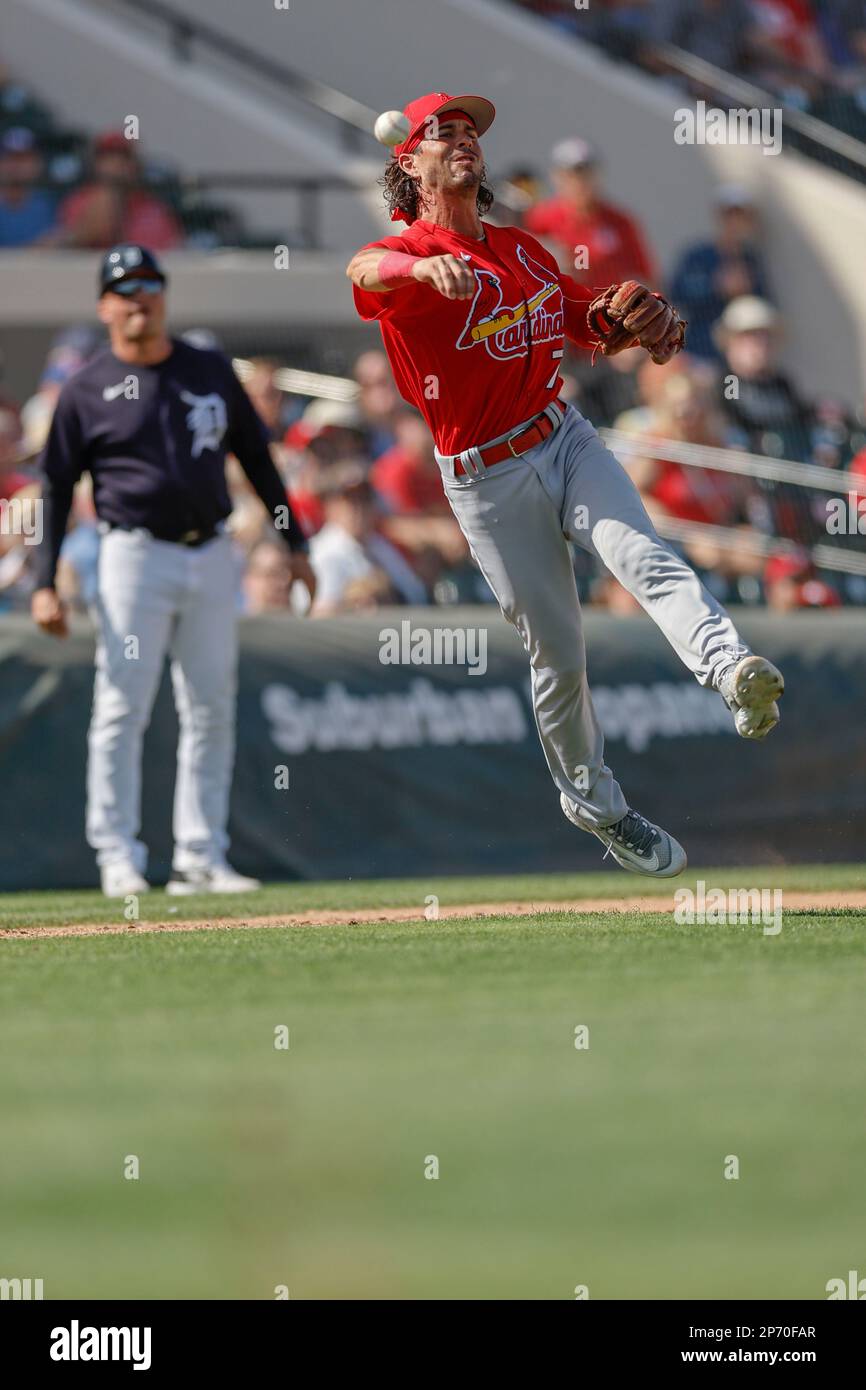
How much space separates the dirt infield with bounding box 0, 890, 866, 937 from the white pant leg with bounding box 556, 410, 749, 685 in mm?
1569

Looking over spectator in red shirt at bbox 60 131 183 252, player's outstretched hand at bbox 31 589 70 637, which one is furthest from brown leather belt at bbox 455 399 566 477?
spectator in red shirt at bbox 60 131 183 252

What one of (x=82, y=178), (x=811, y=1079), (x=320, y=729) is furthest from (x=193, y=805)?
(x=82, y=178)

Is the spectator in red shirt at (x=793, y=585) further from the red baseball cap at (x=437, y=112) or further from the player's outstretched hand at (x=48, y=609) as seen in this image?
the red baseball cap at (x=437, y=112)

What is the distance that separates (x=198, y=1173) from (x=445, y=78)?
16040mm

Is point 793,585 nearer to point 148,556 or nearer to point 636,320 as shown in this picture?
point 148,556

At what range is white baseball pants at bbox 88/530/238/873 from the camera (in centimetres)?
871

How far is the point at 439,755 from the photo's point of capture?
34.6 feet

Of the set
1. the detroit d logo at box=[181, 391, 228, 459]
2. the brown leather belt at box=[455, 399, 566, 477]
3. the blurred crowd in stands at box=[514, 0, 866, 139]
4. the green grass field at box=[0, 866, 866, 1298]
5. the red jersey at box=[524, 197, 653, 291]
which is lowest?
the green grass field at box=[0, 866, 866, 1298]

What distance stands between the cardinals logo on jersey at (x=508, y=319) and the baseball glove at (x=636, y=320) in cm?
16

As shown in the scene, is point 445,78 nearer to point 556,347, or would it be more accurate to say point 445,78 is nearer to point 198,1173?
point 556,347

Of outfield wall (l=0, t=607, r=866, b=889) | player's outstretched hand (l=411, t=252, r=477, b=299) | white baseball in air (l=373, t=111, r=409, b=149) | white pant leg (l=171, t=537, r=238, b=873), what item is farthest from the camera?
outfield wall (l=0, t=607, r=866, b=889)

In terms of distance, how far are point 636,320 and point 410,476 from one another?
20.3 feet

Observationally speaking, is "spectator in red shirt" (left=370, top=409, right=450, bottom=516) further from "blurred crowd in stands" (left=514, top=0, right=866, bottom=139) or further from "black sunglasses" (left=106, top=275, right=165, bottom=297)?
"blurred crowd in stands" (left=514, top=0, right=866, bottom=139)

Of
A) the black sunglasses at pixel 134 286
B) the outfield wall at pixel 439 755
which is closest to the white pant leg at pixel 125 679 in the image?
the black sunglasses at pixel 134 286
